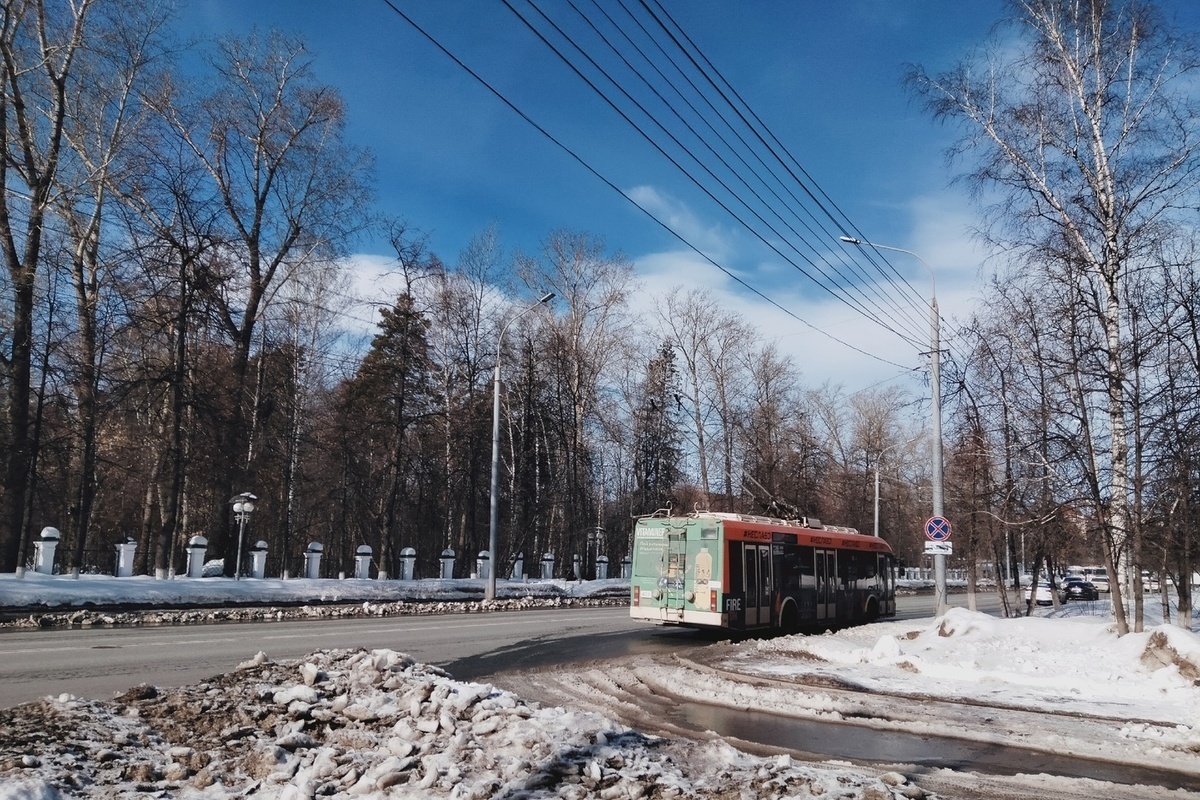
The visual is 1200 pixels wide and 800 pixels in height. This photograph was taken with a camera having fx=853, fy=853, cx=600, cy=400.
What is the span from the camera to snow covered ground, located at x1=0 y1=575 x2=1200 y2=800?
570 centimetres

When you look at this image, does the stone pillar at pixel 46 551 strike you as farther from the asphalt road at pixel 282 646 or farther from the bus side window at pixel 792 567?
the bus side window at pixel 792 567

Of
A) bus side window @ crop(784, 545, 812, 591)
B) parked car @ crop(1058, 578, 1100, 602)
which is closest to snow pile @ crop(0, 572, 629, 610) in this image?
bus side window @ crop(784, 545, 812, 591)

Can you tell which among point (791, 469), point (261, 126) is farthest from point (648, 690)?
point (791, 469)

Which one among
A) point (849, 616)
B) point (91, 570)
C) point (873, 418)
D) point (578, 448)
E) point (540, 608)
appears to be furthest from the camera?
point (873, 418)

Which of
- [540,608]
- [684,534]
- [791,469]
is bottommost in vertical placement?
[540,608]

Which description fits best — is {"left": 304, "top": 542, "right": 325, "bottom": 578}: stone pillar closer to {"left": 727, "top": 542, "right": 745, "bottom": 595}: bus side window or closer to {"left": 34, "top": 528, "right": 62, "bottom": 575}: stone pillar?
{"left": 34, "top": 528, "right": 62, "bottom": 575}: stone pillar

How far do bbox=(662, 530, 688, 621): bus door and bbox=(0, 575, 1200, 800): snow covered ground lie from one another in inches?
220

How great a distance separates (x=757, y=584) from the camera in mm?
18438

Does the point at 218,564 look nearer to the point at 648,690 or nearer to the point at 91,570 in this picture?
the point at 91,570

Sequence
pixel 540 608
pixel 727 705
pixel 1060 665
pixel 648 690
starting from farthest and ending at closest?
pixel 540 608, pixel 1060 665, pixel 648 690, pixel 727 705

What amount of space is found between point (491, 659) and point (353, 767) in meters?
8.39

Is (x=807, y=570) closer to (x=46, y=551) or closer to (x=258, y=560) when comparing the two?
(x=258, y=560)

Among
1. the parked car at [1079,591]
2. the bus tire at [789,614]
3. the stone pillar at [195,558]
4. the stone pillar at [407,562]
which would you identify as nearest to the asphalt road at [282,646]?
the bus tire at [789,614]

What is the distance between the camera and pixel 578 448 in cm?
4300
